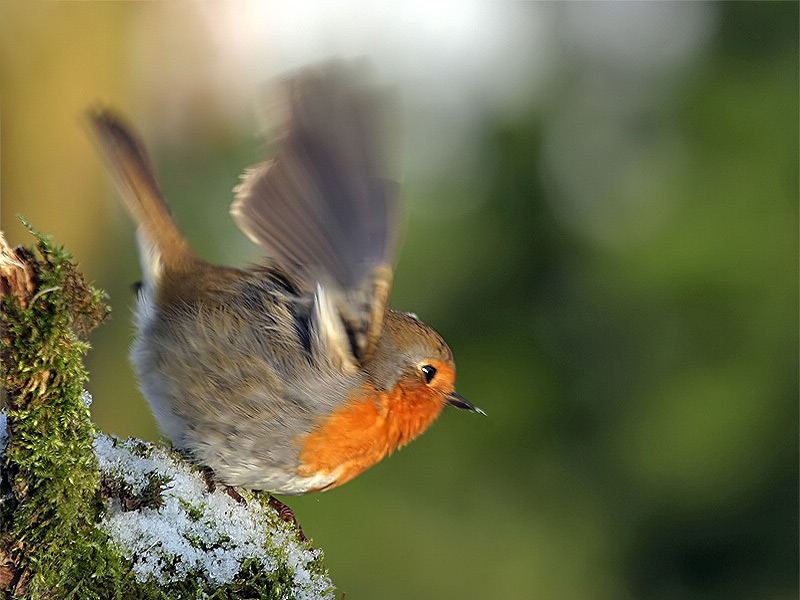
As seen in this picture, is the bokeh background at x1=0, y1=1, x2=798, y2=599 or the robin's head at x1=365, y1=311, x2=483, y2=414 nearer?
the robin's head at x1=365, y1=311, x2=483, y2=414

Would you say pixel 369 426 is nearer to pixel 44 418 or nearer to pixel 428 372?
pixel 428 372

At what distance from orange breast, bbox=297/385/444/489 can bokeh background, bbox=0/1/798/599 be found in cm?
374

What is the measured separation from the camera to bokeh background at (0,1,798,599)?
6.80 m

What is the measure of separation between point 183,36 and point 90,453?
8.34 meters

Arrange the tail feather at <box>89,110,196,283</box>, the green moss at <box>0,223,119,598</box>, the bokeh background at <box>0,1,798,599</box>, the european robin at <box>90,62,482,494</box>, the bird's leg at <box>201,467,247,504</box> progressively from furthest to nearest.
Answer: the bokeh background at <box>0,1,798,599</box> → the tail feather at <box>89,110,196,283</box> → the european robin at <box>90,62,482,494</box> → the bird's leg at <box>201,467,247,504</box> → the green moss at <box>0,223,119,598</box>

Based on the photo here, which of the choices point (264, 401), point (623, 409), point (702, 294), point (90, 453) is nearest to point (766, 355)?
point (702, 294)

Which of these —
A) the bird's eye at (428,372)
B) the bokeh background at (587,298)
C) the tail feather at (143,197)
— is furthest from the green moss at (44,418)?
the bokeh background at (587,298)

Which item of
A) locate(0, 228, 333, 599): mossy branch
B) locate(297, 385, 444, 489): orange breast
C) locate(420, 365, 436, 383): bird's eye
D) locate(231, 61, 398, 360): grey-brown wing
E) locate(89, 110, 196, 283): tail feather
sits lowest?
locate(0, 228, 333, 599): mossy branch

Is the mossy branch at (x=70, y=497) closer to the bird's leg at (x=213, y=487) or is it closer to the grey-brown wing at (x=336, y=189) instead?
the bird's leg at (x=213, y=487)

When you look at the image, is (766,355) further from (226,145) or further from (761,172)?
(226,145)

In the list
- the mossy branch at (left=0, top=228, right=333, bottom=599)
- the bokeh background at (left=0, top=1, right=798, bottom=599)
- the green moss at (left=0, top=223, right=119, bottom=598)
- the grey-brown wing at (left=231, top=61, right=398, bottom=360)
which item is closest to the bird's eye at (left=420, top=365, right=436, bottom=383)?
the grey-brown wing at (left=231, top=61, right=398, bottom=360)

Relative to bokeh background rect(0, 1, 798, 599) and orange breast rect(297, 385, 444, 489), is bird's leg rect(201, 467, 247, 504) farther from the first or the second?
bokeh background rect(0, 1, 798, 599)

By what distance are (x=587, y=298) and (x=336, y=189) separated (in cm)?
475

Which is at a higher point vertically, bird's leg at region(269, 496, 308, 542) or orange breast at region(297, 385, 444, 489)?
orange breast at region(297, 385, 444, 489)
